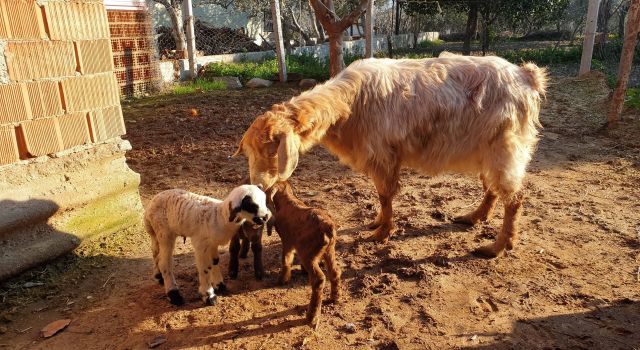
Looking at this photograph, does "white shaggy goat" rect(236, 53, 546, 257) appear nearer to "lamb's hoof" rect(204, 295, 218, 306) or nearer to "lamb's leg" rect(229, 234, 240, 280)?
"lamb's leg" rect(229, 234, 240, 280)

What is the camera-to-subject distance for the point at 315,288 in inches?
124

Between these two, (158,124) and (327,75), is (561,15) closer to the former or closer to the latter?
(327,75)

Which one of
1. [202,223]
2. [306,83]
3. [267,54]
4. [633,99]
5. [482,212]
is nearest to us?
[202,223]

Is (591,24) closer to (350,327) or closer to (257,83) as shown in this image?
(257,83)

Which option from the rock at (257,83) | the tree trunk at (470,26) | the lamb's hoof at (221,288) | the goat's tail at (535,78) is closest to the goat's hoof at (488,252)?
the goat's tail at (535,78)

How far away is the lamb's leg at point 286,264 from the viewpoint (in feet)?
11.7

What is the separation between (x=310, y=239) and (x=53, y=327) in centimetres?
189

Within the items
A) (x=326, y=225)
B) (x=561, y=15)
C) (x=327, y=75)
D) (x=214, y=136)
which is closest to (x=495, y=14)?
(x=561, y=15)

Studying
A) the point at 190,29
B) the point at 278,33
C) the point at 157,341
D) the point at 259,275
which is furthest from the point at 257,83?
the point at 157,341

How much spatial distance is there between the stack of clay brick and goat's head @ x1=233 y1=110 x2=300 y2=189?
158 centimetres

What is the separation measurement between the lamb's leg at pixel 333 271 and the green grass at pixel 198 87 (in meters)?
9.25

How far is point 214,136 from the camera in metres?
7.83

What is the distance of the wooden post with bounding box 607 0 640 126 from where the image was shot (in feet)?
24.6

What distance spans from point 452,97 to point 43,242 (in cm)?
376
